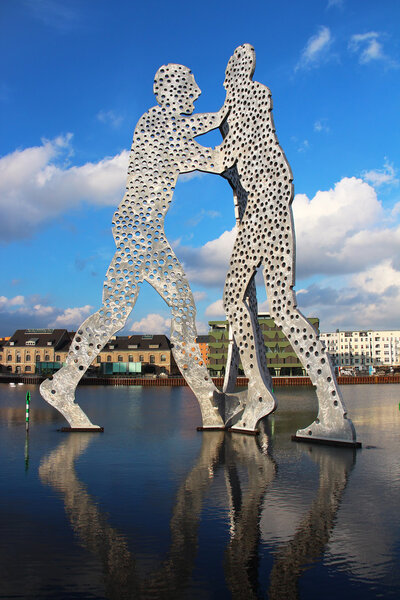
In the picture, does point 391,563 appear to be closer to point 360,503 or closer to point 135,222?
point 360,503

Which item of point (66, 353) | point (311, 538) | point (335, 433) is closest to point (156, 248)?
point (335, 433)

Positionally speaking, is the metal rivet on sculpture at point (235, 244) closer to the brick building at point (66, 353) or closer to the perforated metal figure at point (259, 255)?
the perforated metal figure at point (259, 255)

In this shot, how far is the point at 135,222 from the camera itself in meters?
17.8

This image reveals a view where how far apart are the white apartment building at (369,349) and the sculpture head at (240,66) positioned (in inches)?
5070

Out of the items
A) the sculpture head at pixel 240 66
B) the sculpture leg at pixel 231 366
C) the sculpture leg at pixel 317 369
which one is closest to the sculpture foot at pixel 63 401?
the sculpture leg at pixel 231 366

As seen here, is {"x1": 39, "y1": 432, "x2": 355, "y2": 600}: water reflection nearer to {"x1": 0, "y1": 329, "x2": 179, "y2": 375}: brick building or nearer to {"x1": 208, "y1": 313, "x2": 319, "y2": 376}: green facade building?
{"x1": 208, "y1": 313, "x2": 319, "y2": 376}: green facade building

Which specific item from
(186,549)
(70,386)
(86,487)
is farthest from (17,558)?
(70,386)

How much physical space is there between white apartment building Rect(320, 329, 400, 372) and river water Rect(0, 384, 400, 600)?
133 meters

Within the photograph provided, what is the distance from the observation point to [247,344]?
54.1 feet

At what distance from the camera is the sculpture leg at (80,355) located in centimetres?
1691

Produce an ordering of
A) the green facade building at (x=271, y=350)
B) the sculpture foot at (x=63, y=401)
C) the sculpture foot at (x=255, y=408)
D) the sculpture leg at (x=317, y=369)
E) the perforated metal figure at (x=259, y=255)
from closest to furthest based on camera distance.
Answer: the sculpture leg at (x=317, y=369) < the perforated metal figure at (x=259, y=255) < the sculpture foot at (x=255, y=408) < the sculpture foot at (x=63, y=401) < the green facade building at (x=271, y=350)

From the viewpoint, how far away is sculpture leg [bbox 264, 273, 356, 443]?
1420 cm

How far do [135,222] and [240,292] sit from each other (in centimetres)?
409

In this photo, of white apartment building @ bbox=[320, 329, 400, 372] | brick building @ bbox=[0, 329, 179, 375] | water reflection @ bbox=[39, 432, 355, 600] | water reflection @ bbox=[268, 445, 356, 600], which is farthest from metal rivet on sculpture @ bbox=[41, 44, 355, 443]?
white apartment building @ bbox=[320, 329, 400, 372]
